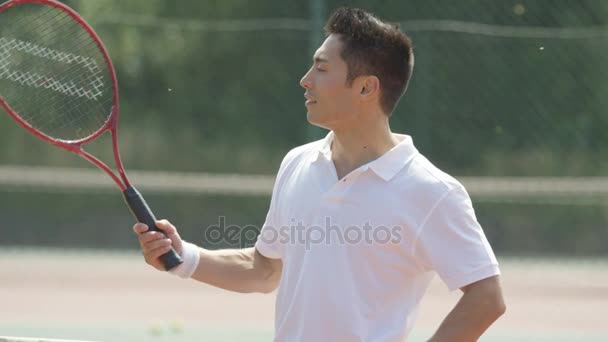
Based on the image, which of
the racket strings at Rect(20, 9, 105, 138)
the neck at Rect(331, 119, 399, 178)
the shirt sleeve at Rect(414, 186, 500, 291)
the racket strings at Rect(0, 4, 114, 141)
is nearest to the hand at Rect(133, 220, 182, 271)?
the neck at Rect(331, 119, 399, 178)

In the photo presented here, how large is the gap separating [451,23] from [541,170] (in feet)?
3.96

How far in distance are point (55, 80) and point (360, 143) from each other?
2.32 meters

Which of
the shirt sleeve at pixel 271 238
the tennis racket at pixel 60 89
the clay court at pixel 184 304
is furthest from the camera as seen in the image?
the clay court at pixel 184 304

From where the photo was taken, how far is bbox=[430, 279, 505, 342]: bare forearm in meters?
2.58

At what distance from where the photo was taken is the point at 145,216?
9.98 feet

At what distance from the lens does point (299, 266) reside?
2.74 metres

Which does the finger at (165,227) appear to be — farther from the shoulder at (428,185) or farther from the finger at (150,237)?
the shoulder at (428,185)

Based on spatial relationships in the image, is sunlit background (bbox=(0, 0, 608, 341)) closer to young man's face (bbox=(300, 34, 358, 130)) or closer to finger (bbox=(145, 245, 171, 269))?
finger (bbox=(145, 245, 171, 269))

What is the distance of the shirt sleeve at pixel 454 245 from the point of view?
2598mm

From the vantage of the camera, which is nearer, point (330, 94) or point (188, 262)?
point (330, 94)

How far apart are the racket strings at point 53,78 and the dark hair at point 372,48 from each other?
102 centimetres

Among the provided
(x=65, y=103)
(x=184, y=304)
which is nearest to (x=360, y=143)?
(x=65, y=103)

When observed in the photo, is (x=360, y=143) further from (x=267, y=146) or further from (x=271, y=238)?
(x=267, y=146)

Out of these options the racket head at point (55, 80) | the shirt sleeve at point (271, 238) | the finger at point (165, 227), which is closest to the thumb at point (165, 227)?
the finger at point (165, 227)
